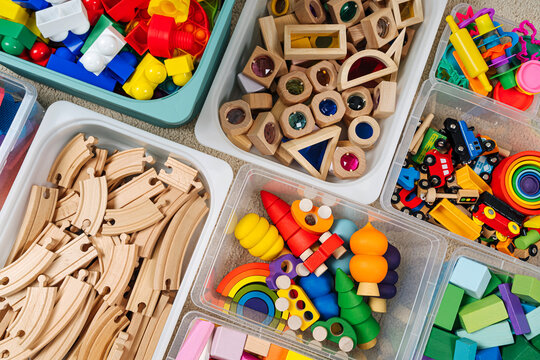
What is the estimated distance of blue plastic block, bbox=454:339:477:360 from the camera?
829 mm

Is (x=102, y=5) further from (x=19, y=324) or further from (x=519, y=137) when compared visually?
(x=519, y=137)

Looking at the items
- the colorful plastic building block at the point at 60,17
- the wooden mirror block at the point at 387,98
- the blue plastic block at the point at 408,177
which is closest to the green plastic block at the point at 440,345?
the blue plastic block at the point at 408,177

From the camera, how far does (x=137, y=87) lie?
30.9 inches

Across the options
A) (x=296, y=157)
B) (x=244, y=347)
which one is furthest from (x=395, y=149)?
(x=244, y=347)

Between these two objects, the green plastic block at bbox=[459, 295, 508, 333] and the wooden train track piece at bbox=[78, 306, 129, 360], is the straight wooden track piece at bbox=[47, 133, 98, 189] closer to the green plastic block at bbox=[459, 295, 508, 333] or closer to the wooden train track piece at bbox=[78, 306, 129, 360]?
the wooden train track piece at bbox=[78, 306, 129, 360]

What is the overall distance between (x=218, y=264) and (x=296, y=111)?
1.07 ft

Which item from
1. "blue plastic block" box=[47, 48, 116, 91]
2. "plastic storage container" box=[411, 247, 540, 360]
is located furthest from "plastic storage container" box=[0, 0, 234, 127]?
"plastic storage container" box=[411, 247, 540, 360]

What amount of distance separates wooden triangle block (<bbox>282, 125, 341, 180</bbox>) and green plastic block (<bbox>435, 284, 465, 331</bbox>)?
12.8 inches

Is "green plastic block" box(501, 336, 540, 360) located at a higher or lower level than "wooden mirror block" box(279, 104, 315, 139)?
lower

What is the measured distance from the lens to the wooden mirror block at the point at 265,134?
0.82 meters

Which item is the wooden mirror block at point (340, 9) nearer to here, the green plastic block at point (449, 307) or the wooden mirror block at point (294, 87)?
the wooden mirror block at point (294, 87)

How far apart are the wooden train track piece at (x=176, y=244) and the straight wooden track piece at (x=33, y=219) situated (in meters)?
0.22

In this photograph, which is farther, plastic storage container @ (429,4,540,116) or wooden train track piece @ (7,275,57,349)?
plastic storage container @ (429,4,540,116)

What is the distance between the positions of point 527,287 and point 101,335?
78 centimetres
